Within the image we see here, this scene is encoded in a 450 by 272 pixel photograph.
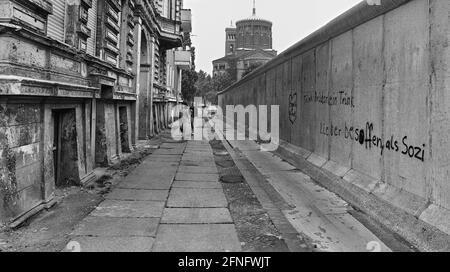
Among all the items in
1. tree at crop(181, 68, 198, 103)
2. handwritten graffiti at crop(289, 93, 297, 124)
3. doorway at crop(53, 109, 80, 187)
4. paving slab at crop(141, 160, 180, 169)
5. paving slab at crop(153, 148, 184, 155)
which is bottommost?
paving slab at crop(141, 160, 180, 169)

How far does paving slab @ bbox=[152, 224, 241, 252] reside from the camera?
4.27 m

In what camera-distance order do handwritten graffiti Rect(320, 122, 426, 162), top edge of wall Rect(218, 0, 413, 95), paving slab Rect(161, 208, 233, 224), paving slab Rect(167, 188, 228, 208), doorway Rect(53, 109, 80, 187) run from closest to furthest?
handwritten graffiti Rect(320, 122, 426, 162)
paving slab Rect(161, 208, 233, 224)
top edge of wall Rect(218, 0, 413, 95)
paving slab Rect(167, 188, 228, 208)
doorway Rect(53, 109, 80, 187)

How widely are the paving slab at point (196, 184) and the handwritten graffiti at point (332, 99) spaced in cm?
287

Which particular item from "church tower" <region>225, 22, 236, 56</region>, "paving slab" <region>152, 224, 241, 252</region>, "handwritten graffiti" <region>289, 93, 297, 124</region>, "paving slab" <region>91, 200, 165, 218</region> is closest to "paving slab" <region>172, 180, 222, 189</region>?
"paving slab" <region>91, 200, 165, 218</region>

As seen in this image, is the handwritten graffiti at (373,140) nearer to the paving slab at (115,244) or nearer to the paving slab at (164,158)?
the paving slab at (115,244)

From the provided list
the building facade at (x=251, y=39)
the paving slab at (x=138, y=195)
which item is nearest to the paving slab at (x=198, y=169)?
the paving slab at (x=138, y=195)

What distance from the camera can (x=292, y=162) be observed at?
1046 cm

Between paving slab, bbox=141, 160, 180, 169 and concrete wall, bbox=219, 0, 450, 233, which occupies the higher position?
concrete wall, bbox=219, 0, 450, 233

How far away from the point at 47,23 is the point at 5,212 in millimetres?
3083

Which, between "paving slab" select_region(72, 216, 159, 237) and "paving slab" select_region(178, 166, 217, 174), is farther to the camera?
"paving slab" select_region(178, 166, 217, 174)

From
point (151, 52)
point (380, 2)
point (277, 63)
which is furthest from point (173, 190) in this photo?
point (151, 52)

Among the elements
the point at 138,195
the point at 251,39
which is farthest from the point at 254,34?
the point at 138,195

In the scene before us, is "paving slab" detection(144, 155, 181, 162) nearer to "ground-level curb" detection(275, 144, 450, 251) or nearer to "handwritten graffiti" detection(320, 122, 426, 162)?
"ground-level curb" detection(275, 144, 450, 251)
